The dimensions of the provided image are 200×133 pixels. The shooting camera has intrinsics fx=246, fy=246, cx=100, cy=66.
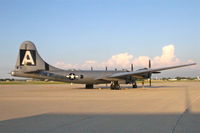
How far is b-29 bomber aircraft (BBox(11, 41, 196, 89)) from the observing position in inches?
1155

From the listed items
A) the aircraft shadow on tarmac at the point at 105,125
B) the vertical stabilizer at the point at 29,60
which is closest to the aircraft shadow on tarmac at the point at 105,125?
the aircraft shadow on tarmac at the point at 105,125

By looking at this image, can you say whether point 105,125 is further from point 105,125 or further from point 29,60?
point 29,60

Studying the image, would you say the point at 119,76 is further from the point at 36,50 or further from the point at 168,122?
the point at 168,122

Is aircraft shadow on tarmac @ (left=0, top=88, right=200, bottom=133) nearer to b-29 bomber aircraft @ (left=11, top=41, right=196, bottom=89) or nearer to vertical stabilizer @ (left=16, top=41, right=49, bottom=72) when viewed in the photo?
b-29 bomber aircraft @ (left=11, top=41, right=196, bottom=89)

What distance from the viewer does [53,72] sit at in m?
30.6

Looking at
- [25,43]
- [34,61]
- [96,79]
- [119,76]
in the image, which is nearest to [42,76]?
[34,61]

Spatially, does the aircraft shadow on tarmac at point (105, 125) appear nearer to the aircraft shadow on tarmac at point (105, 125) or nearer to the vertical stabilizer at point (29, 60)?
the aircraft shadow on tarmac at point (105, 125)

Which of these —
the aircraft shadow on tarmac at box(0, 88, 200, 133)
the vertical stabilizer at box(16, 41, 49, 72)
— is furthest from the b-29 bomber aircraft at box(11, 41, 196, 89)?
the aircraft shadow on tarmac at box(0, 88, 200, 133)

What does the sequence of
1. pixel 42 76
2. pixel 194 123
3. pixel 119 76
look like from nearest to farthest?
pixel 194 123
pixel 42 76
pixel 119 76

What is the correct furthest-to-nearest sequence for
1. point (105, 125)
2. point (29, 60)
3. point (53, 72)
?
point (53, 72) → point (29, 60) → point (105, 125)

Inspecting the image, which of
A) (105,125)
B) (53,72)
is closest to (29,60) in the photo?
(53,72)

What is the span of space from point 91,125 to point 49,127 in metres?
1.30

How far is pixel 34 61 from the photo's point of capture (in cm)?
3030

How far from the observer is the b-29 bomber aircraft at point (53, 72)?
1155 inches
